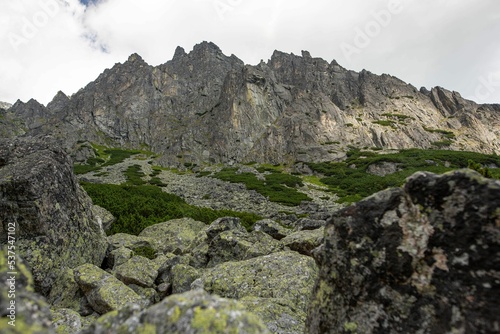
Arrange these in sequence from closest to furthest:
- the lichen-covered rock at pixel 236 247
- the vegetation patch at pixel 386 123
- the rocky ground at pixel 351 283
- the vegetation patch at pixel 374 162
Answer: the rocky ground at pixel 351 283
the lichen-covered rock at pixel 236 247
the vegetation patch at pixel 374 162
the vegetation patch at pixel 386 123

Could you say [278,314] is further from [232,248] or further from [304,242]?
[232,248]

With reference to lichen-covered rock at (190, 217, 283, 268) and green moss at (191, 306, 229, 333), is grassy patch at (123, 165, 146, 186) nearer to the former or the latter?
lichen-covered rock at (190, 217, 283, 268)

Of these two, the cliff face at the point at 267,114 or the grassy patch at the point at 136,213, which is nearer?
the grassy patch at the point at 136,213

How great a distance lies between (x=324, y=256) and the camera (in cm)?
552

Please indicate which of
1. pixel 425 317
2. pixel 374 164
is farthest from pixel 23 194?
pixel 374 164

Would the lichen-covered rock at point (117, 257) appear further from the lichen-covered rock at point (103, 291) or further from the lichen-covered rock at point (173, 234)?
the lichen-covered rock at point (173, 234)

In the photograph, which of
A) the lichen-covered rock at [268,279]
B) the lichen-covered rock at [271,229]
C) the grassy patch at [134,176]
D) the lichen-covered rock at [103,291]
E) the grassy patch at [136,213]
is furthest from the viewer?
the grassy patch at [134,176]

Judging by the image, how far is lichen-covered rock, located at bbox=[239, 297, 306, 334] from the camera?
675 cm

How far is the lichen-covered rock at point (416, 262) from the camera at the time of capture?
12.8 ft

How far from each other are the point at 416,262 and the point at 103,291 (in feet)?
28.6

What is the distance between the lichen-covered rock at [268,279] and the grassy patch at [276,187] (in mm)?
34339

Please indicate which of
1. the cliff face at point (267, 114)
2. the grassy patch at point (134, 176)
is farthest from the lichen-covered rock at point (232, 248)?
the cliff face at point (267, 114)

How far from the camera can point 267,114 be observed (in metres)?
120

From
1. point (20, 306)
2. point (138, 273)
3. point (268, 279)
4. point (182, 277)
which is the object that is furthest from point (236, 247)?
point (20, 306)
